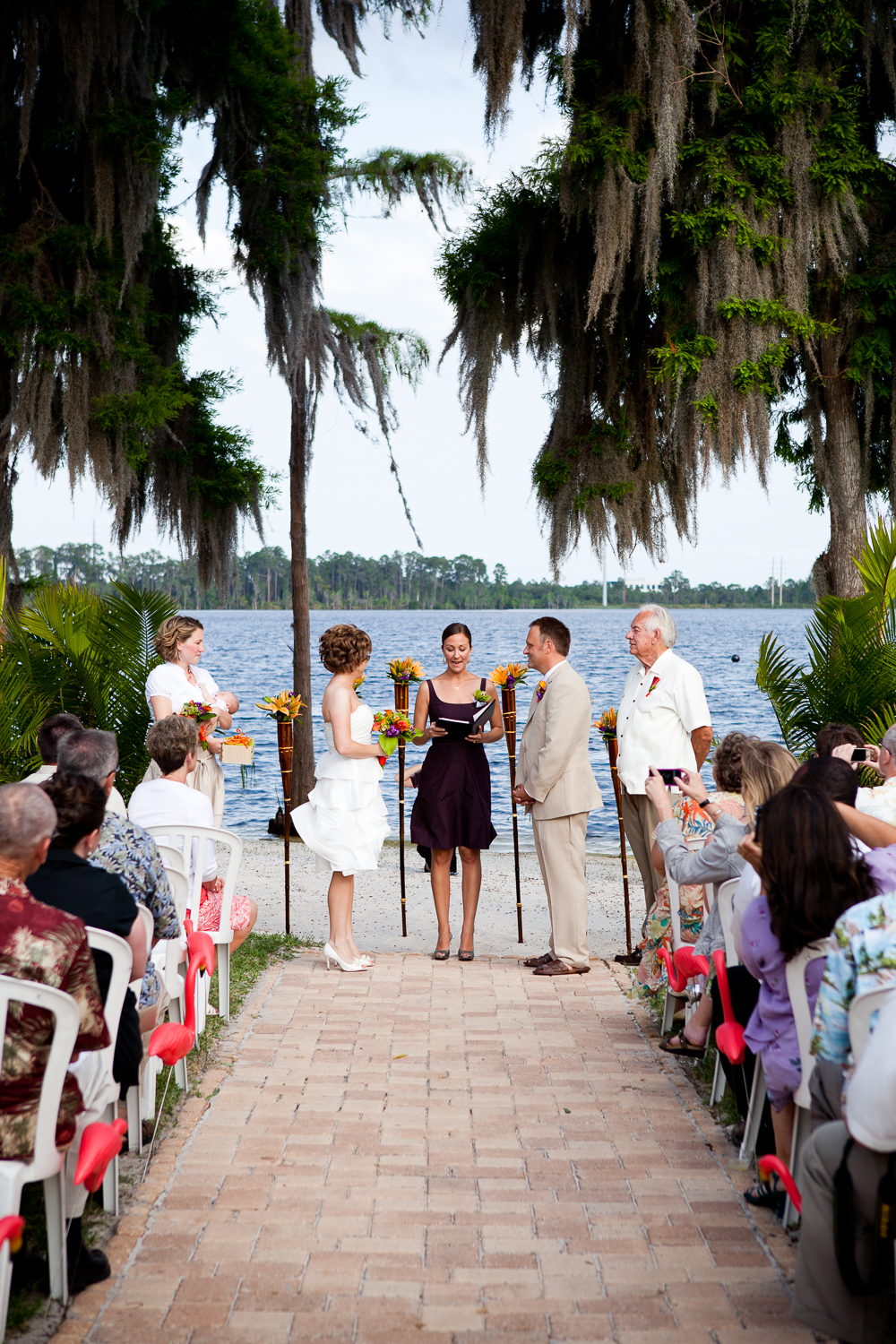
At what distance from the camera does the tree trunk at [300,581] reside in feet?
34.0

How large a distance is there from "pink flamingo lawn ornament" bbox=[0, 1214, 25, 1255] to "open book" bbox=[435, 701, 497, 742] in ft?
13.9

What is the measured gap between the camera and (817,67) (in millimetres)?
7914

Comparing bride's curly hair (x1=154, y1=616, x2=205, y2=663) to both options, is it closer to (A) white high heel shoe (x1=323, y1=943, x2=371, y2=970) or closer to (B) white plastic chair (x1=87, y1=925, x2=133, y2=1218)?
(A) white high heel shoe (x1=323, y1=943, x2=371, y2=970)

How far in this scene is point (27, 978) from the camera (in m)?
2.36

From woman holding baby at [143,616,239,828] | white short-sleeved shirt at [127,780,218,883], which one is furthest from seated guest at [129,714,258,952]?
woman holding baby at [143,616,239,828]

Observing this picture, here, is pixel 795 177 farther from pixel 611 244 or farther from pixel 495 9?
pixel 495 9

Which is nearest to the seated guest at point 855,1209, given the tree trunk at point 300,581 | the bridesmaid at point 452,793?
the bridesmaid at point 452,793

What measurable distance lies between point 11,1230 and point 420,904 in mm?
6047

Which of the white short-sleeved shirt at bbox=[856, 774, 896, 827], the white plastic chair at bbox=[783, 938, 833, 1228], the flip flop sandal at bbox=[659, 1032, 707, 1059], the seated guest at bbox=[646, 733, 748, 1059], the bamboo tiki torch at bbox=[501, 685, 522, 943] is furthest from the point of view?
the bamboo tiki torch at bbox=[501, 685, 522, 943]

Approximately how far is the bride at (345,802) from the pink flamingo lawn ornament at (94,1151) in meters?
3.29

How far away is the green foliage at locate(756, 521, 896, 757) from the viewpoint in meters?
6.73

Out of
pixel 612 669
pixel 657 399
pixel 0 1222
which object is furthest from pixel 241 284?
pixel 612 669

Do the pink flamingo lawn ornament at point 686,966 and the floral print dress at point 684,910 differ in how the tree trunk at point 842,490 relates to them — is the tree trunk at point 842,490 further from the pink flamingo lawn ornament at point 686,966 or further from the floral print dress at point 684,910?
the pink flamingo lawn ornament at point 686,966

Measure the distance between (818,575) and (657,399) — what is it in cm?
178
